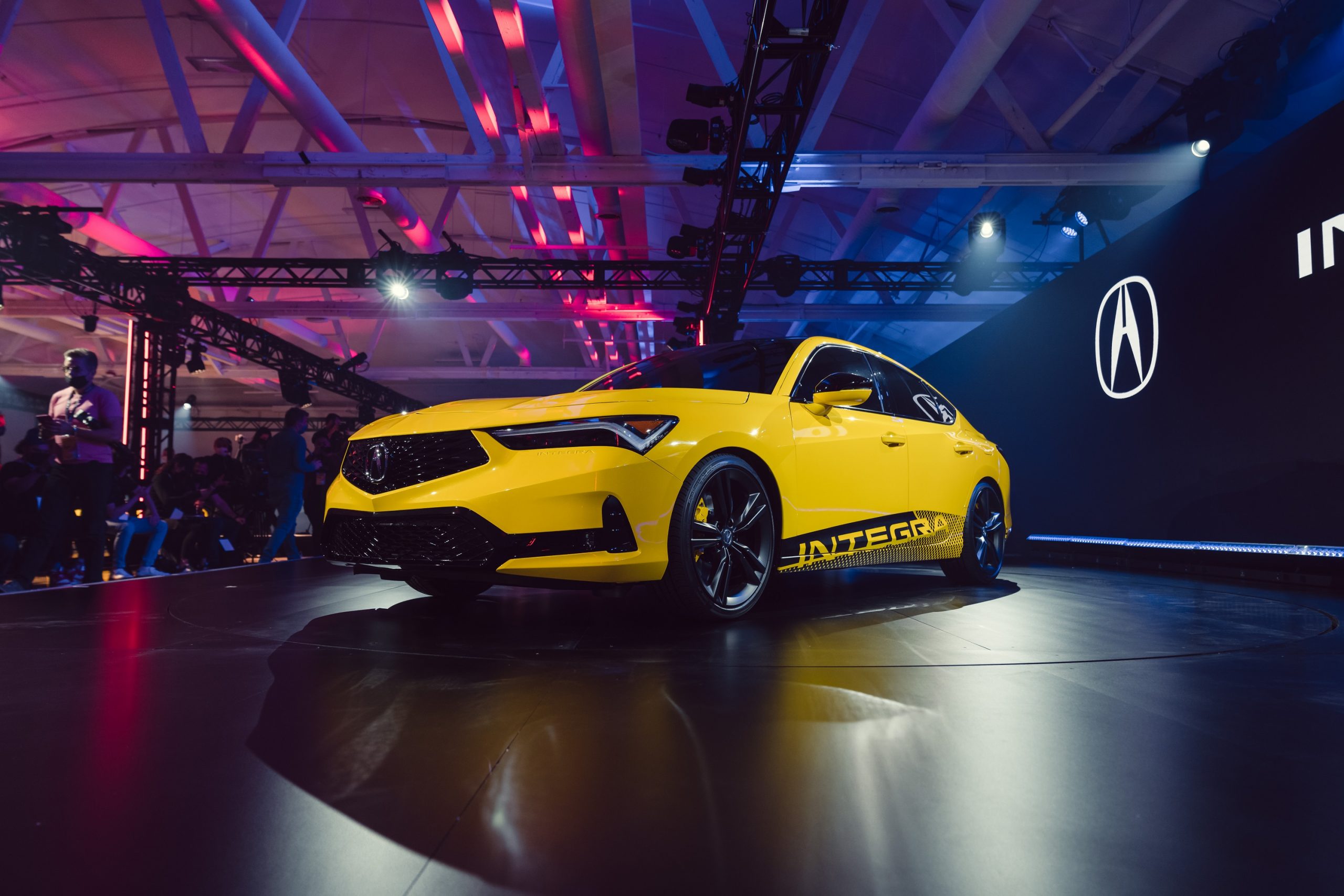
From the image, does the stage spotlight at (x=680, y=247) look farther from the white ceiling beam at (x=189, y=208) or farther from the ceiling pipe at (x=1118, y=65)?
the white ceiling beam at (x=189, y=208)

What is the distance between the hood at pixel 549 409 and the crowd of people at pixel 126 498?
2625mm

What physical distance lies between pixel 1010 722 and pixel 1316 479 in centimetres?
593

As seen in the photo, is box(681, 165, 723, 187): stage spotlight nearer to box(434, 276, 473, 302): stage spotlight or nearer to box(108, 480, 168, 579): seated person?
box(434, 276, 473, 302): stage spotlight

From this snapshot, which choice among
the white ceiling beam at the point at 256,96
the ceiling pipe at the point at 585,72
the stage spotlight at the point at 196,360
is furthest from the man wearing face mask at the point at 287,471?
the stage spotlight at the point at 196,360

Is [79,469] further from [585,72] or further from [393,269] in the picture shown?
[393,269]

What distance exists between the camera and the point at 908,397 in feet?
16.1

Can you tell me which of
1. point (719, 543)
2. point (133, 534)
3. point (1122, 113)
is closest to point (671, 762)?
point (719, 543)

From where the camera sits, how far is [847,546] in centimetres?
403

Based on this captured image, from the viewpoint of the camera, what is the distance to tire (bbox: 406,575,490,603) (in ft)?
13.9

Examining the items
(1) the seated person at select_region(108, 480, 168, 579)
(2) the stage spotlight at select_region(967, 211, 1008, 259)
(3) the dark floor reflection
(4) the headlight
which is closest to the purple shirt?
(1) the seated person at select_region(108, 480, 168, 579)

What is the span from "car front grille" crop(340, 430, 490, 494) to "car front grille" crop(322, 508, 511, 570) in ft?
0.51

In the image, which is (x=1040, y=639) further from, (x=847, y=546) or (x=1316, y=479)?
(x=1316, y=479)

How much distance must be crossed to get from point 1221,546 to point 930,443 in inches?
146

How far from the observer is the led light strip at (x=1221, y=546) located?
5668 mm
